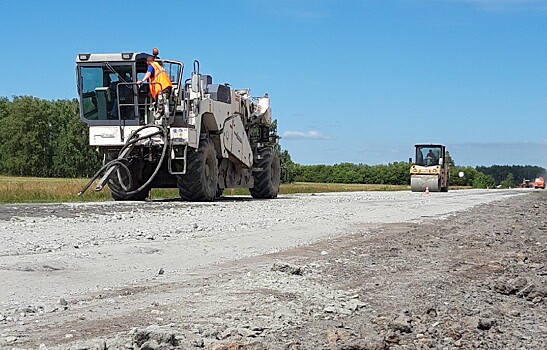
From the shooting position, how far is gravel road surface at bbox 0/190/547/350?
5262mm

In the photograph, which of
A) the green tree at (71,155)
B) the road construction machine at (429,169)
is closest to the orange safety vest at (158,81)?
the road construction machine at (429,169)

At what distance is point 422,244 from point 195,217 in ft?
17.0

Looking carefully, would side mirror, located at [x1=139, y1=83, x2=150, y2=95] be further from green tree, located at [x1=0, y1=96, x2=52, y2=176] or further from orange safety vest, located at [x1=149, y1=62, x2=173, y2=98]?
green tree, located at [x1=0, y1=96, x2=52, y2=176]

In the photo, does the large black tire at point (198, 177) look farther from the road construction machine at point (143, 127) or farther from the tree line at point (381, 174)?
the tree line at point (381, 174)

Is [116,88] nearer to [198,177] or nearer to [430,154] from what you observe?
[198,177]

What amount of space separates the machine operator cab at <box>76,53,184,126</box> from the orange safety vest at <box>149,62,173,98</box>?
0.21 metres

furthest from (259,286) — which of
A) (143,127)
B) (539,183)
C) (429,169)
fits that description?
(539,183)

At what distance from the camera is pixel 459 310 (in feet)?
21.2

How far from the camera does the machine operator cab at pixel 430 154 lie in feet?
158

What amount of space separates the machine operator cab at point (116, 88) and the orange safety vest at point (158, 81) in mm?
211

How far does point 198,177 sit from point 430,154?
1167 inches

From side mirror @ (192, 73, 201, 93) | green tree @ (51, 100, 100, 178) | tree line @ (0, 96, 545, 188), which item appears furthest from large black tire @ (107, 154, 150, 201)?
green tree @ (51, 100, 100, 178)

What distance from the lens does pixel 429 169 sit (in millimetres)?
46594

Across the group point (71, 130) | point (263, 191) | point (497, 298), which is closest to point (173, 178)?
point (263, 191)
